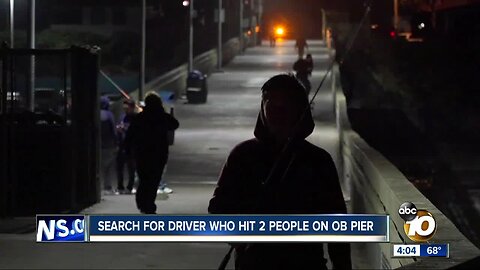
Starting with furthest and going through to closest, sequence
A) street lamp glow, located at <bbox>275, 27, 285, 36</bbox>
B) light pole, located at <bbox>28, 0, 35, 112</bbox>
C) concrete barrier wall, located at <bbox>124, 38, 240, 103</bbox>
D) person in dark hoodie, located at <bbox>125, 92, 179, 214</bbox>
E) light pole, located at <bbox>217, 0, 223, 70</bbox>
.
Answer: street lamp glow, located at <bbox>275, 27, 285, 36</bbox>, light pole, located at <bbox>217, 0, 223, 70</bbox>, concrete barrier wall, located at <bbox>124, 38, 240, 103</bbox>, light pole, located at <bbox>28, 0, 35, 112</bbox>, person in dark hoodie, located at <bbox>125, 92, 179, 214</bbox>

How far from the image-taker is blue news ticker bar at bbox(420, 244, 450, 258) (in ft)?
20.0

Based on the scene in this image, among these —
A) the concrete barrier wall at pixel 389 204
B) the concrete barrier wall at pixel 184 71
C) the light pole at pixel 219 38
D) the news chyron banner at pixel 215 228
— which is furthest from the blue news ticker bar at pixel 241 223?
the light pole at pixel 219 38

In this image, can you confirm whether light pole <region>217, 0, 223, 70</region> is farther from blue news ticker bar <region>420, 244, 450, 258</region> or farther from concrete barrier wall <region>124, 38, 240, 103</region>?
blue news ticker bar <region>420, 244, 450, 258</region>

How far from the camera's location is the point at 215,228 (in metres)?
5.45

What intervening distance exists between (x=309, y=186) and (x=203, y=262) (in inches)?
234

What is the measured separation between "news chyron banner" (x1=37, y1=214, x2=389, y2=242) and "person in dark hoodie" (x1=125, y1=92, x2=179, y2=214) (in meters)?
8.11

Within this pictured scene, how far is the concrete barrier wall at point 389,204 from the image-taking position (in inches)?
250

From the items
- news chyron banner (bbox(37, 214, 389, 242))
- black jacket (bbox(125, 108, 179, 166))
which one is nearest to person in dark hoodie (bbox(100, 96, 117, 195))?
black jacket (bbox(125, 108, 179, 166))

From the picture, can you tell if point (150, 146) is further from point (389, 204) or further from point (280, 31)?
point (280, 31)

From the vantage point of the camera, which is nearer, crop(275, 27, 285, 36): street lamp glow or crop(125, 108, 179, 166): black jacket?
crop(125, 108, 179, 166): black jacket

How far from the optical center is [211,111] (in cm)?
3534

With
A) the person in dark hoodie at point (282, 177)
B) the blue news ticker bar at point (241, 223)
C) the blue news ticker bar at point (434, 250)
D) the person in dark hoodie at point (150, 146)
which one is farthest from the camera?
the person in dark hoodie at point (150, 146)

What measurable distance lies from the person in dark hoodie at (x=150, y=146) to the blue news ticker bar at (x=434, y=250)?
8.23 m

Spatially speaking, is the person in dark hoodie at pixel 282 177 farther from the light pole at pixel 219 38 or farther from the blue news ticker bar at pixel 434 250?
the light pole at pixel 219 38
